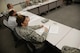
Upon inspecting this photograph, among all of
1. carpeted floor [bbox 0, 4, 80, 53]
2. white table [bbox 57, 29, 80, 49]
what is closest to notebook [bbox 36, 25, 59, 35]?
white table [bbox 57, 29, 80, 49]

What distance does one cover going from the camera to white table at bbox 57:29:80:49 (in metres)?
1.59

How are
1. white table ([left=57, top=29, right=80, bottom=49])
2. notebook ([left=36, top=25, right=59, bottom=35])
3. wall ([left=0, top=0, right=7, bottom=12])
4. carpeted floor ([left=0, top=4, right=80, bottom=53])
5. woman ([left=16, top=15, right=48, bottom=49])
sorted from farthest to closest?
1. wall ([left=0, top=0, right=7, bottom=12])
2. carpeted floor ([left=0, top=4, right=80, bottom=53])
3. notebook ([left=36, top=25, right=59, bottom=35])
4. woman ([left=16, top=15, right=48, bottom=49])
5. white table ([left=57, top=29, right=80, bottom=49])

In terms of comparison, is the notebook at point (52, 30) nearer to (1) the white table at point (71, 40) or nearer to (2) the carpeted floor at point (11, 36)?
(1) the white table at point (71, 40)

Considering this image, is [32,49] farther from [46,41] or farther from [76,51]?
[76,51]

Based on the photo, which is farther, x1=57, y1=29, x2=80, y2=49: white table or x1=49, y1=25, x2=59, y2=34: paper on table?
x1=49, y1=25, x2=59, y2=34: paper on table

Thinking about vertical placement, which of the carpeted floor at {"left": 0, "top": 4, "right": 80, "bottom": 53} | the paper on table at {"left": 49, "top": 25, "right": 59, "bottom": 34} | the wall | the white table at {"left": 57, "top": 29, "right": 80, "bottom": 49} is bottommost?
the carpeted floor at {"left": 0, "top": 4, "right": 80, "bottom": 53}

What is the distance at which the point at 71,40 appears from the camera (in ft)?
5.51

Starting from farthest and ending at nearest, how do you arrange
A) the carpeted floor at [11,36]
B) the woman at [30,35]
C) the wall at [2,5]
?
1. the wall at [2,5]
2. the carpeted floor at [11,36]
3. the woman at [30,35]

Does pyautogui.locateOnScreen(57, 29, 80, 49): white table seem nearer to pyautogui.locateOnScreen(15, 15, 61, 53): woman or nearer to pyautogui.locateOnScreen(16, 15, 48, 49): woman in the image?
pyautogui.locateOnScreen(15, 15, 61, 53): woman

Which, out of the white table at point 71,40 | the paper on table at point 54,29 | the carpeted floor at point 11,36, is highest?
the paper on table at point 54,29

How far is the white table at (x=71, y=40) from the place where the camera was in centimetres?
159

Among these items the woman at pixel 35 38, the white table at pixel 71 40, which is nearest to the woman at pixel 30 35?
the woman at pixel 35 38

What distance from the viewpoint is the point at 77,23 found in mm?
3695

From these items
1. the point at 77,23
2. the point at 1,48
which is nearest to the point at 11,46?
the point at 1,48
